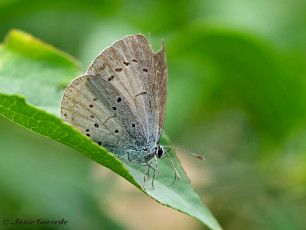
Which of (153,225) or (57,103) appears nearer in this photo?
(57,103)

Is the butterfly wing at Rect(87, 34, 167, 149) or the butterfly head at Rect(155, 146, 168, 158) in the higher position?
the butterfly wing at Rect(87, 34, 167, 149)

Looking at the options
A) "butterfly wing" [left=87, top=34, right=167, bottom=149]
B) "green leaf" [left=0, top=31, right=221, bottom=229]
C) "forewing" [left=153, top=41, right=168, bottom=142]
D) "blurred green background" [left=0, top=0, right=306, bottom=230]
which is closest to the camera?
"green leaf" [left=0, top=31, right=221, bottom=229]

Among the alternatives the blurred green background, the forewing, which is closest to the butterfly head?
the forewing

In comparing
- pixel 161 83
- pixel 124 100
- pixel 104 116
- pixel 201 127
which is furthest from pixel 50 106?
pixel 201 127

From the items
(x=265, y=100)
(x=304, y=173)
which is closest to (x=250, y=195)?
(x=304, y=173)

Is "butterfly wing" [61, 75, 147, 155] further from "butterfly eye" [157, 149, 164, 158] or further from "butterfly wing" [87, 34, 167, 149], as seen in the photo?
"butterfly eye" [157, 149, 164, 158]

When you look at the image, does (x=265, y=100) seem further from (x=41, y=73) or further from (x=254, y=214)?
(x=41, y=73)

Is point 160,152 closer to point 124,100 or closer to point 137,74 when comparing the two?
point 124,100
